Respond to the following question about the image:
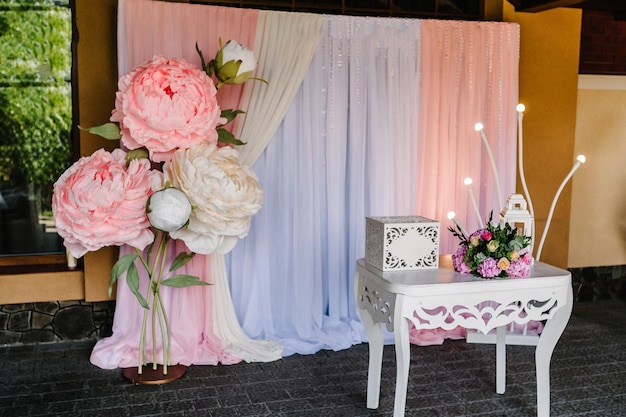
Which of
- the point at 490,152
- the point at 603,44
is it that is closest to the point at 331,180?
the point at 490,152

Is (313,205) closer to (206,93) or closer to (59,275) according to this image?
(206,93)

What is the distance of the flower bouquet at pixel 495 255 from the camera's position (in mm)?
2852

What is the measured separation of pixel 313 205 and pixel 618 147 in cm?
266

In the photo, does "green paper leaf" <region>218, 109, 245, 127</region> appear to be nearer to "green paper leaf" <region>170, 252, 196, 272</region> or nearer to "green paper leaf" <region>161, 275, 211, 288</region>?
"green paper leaf" <region>170, 252, 196, 272</region>

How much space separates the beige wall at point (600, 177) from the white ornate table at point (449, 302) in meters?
2.34

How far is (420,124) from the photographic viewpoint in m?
4.29

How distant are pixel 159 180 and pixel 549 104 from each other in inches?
113

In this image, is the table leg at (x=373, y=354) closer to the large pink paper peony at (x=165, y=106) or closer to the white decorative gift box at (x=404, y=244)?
the white decorative gift box at (x=404, y=244)

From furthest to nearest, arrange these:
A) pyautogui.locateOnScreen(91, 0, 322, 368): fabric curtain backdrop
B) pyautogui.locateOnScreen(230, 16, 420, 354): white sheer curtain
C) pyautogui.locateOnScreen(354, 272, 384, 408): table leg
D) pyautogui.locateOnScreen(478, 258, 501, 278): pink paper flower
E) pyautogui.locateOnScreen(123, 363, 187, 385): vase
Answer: pyautogui.locateOnScreen(230, 16, 420, 354): white sheer curtain < pyautogui.locateOnScreen(91, 0, 322, 368): fabric curtain backdrop < pyautogui.locateOnScreen(123, 363, 187, 385): vase < pyautogui.locateOnScreen(354, 272, 384, 408): table leg < pyautogui.locateOnScreen(478, 258, 501, 278): pink paper flower

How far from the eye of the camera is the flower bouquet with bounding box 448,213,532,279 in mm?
2852

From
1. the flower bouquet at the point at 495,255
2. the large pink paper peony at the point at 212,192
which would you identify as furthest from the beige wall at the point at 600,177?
the large pink paper peony at the point at 212,192

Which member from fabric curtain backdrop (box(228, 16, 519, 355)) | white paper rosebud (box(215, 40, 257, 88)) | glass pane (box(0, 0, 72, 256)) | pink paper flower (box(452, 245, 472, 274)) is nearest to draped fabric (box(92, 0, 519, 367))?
fabric curtain backdrop (box(228, 16, 519, 355))

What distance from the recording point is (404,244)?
292 centimetres

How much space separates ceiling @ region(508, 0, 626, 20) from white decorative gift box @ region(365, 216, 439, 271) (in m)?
2.01
